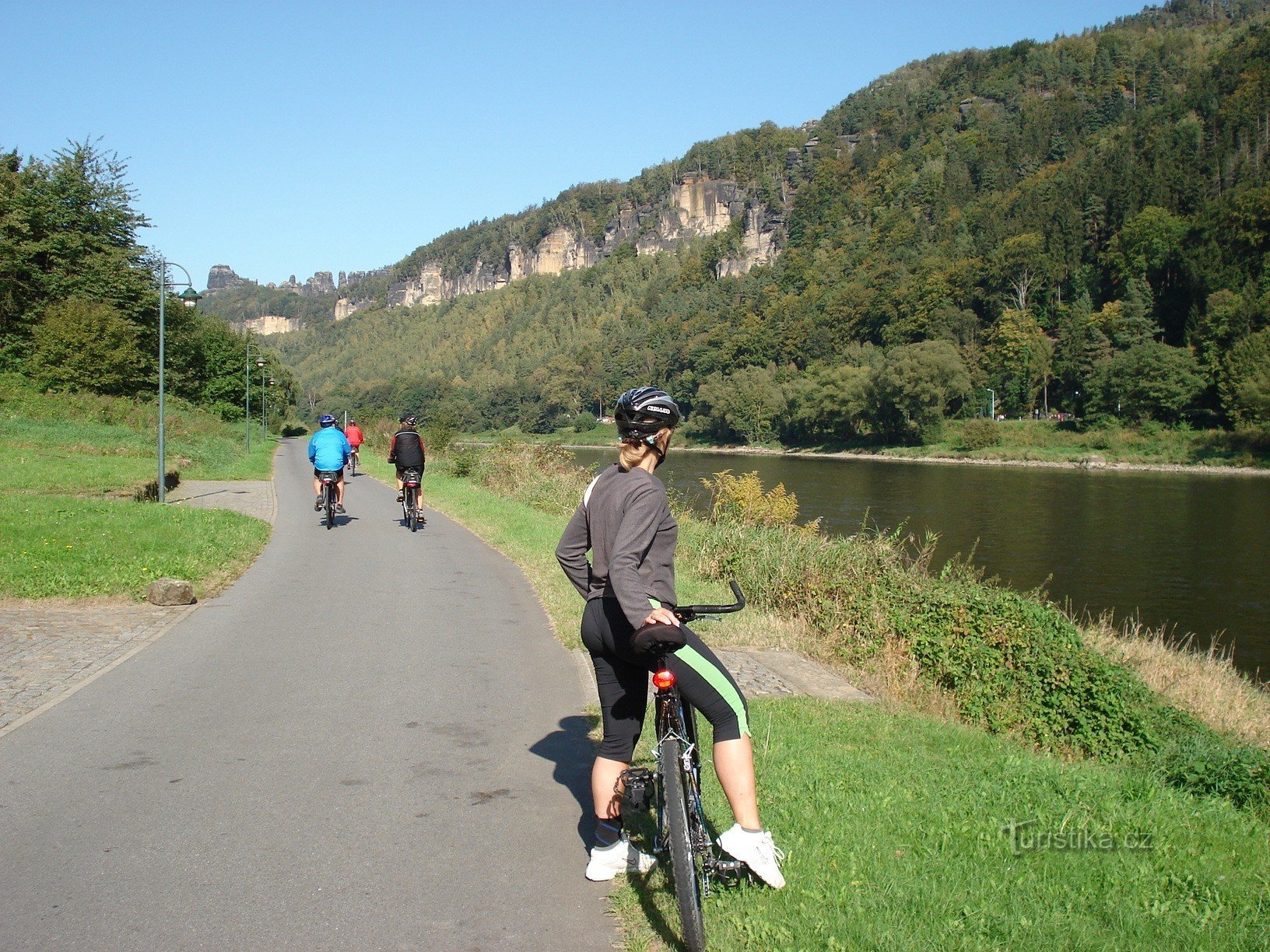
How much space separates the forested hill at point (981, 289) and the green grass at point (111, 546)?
80.9ft

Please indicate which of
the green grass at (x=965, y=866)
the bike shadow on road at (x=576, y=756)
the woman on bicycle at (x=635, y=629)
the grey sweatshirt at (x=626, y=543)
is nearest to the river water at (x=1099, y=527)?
the green grass at (x=965, y=866)

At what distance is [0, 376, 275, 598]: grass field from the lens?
9969 mm

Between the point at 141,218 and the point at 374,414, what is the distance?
14549 millimetres

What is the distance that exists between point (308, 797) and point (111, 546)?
817cm

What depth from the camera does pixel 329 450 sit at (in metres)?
16.3

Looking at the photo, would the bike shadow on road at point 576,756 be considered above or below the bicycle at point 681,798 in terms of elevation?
below

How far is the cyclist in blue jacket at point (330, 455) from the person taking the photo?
16.3 metres

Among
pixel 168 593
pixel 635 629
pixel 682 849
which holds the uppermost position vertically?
pixel 635 629

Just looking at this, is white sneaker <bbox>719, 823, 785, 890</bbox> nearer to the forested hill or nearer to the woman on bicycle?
the woman on bicycle

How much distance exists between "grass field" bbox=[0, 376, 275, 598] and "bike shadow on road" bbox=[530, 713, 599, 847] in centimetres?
579

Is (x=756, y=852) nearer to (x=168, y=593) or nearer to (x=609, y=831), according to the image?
(x=609, y=831)

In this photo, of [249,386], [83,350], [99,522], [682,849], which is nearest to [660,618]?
[682,849]

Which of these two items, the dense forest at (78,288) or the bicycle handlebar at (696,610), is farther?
the dense forest at (78,288)

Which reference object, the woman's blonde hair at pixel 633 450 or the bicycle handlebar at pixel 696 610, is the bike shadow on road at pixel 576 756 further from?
the woman's blonde hair at pixel 633 450
